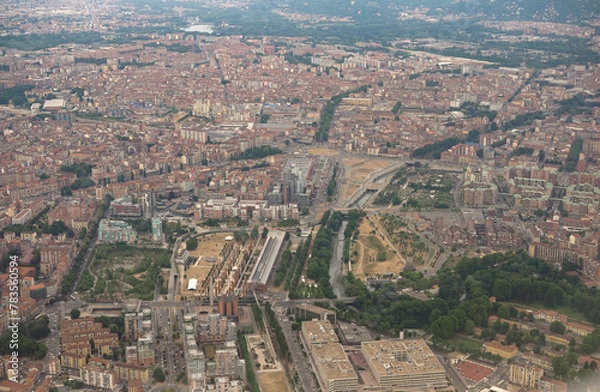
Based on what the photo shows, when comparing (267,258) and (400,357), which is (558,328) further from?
(267,258)

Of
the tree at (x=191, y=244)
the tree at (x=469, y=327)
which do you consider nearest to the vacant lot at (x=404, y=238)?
the tree at (x=469, y=327)

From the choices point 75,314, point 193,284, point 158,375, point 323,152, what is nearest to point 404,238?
point 193,284

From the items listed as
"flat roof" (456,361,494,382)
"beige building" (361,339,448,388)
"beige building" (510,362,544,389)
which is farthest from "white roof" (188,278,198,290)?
"beige building" (510,362,544,389)

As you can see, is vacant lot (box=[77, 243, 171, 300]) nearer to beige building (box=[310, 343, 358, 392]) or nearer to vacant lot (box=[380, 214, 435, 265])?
beige building (box=[310, 343, 358, 392])

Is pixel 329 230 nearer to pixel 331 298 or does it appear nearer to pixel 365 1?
pixel 331 298

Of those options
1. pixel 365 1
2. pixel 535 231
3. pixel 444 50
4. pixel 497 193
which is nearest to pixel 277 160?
pixel 497 193
